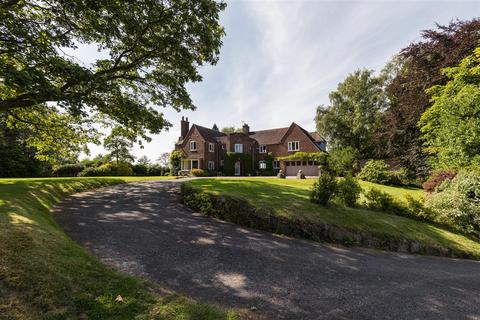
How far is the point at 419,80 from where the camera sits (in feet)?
74.6

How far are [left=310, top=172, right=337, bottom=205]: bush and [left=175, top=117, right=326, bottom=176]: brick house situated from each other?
25585 millimetres

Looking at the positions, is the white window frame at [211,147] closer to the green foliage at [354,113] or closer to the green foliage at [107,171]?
the green foliage at [107,171]

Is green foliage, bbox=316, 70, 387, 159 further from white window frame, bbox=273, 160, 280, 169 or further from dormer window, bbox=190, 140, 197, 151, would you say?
dormer window, bbox=190, 140, 197, 151

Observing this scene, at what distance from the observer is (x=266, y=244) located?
285 inches

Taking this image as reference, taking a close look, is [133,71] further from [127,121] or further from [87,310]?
[87,310]

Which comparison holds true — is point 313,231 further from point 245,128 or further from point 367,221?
point 245,128

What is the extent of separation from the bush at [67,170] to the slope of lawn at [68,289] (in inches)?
1330

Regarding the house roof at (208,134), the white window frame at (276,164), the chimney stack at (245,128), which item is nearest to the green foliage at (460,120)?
the white window frame at (276,164)

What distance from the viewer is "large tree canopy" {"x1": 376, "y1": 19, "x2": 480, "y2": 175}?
65.8ft

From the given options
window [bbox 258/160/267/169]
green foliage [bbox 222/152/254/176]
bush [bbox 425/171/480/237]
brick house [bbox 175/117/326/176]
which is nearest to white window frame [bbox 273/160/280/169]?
brick house [bbox 175/117/326/176]

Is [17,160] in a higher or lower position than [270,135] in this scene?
lower

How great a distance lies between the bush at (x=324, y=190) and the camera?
10.7 meters

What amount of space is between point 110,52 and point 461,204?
66.4 feet

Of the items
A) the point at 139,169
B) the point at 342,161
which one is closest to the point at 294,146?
the point at 342,161
